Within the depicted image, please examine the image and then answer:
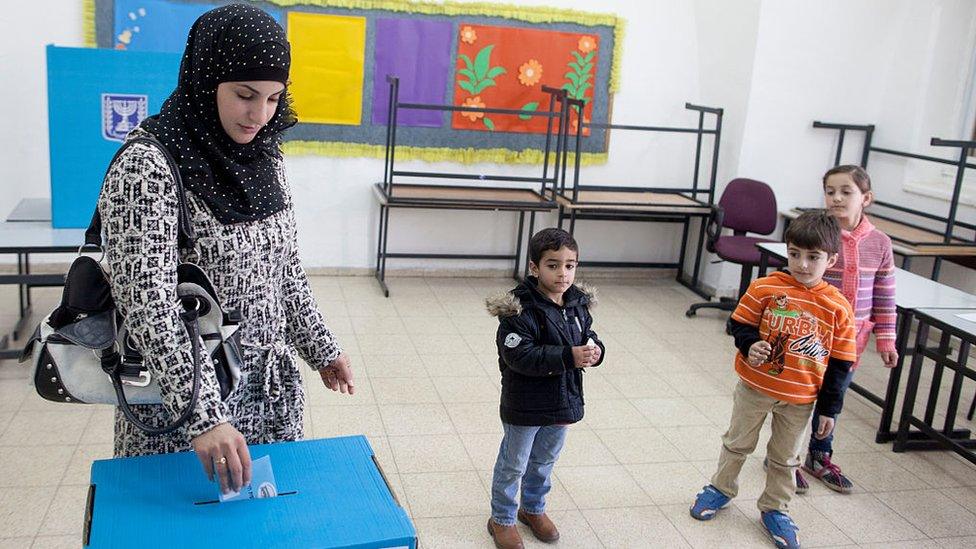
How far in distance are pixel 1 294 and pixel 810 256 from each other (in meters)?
3.96

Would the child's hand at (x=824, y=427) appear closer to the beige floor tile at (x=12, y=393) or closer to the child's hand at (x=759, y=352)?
the child's hand at (x=759, y=352)

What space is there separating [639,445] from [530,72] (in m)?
2.70

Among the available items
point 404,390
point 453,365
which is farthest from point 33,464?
point 453,365

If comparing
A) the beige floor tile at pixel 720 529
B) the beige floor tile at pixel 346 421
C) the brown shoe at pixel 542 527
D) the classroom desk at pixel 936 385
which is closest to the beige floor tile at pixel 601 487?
the beige floor tile at pixel 720 529

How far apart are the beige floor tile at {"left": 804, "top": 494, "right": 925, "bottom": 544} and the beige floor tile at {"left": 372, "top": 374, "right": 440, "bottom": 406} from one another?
58.0 inches

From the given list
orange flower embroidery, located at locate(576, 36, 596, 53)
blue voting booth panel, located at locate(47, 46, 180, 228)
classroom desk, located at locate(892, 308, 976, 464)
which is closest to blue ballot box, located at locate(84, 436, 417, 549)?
classroom desk, located at locate(892, 308, 976, 464)

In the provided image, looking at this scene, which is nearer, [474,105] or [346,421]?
[346,421]

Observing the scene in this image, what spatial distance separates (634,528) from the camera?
269 cm

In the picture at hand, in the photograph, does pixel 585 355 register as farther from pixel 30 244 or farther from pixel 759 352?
pixel 30 244

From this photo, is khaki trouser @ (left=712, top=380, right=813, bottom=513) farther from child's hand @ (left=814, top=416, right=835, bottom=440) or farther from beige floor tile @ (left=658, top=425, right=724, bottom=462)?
beige floor tile @ (left=658, top=425, right=724, bottom=462)

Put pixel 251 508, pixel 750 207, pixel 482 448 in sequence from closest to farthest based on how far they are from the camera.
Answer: pixel 251 508
pixel 482 448
pixel 750 207

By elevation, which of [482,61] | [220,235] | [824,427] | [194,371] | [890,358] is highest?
[482,61]

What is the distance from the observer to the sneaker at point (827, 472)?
3.05m

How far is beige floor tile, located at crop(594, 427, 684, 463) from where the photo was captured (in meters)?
3.18
